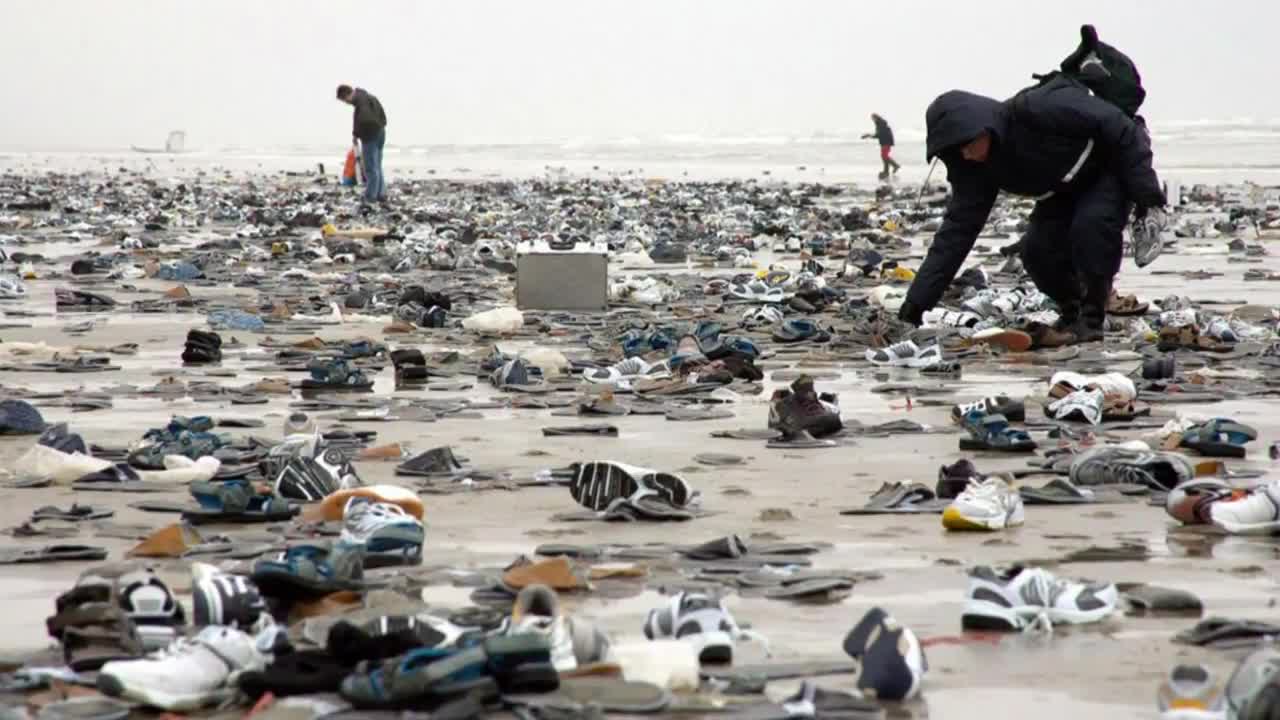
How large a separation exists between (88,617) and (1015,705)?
82.9 inches

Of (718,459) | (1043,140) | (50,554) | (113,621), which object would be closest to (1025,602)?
(113,621)

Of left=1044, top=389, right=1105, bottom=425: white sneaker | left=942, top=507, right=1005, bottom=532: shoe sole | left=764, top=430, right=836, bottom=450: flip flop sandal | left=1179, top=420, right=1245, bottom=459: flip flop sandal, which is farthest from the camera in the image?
left=1044, top=389, right=1105, bottom=425: white sneaker

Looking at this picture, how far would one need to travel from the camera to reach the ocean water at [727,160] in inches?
2109

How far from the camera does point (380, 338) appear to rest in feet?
41.8

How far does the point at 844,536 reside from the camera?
241 inches

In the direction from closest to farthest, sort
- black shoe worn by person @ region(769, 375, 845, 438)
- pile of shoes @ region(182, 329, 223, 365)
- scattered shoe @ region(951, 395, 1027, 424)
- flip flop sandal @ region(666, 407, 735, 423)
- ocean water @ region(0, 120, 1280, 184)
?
1. black shoe worn by person @ region(769, 375, 845, 438)
2. scattered shoe @ region(951, 395, 1027, 424)
3. flip flop sandal @ region(666, 407, 735, 423)
4. pile of shoes @ region(182, 329, 223, 365)
5. ocean water @ region(0, 120, 1280, 184)

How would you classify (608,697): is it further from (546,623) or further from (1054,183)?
(1054,183)

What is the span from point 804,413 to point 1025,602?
3504mm

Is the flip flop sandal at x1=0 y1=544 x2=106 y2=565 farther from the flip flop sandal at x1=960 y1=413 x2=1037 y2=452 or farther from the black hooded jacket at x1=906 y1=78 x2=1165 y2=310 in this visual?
the black hooded jacket at x1=906 y1=78 x2=1165 y2=310

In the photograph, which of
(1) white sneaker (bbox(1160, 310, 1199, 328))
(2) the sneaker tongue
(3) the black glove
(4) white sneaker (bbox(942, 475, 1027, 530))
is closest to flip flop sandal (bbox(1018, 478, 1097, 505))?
(4) white sneaker (bbox(942, 475, 1027, 530))

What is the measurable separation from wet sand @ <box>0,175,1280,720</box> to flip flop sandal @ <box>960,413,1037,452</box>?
109 millimetres

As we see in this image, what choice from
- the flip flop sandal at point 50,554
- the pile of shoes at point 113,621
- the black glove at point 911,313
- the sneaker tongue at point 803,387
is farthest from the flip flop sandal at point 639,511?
the black glove at point 911,313

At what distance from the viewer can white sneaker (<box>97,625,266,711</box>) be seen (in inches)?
163

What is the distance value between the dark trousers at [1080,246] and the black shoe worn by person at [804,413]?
12.7 ft
